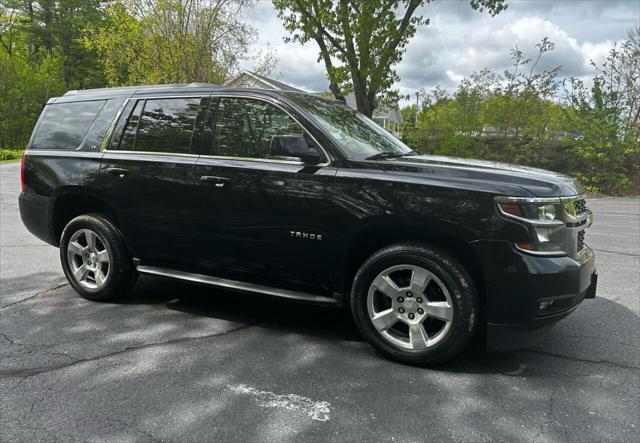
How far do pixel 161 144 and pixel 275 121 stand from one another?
110 cm

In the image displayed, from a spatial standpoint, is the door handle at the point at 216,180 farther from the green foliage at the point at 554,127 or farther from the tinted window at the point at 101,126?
the green foliage at the point at 554,127

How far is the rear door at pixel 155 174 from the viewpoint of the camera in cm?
396

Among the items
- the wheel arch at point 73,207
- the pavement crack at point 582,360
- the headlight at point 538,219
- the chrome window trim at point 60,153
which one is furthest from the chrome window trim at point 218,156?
the pavement crack at point 582,360

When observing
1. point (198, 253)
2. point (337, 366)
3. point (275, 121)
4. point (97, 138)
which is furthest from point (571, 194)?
point (97, 138)

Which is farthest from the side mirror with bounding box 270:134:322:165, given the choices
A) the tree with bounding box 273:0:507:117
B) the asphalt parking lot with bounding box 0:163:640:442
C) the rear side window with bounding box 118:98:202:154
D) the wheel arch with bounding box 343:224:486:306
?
the tree with bounding box 273:0:507:117

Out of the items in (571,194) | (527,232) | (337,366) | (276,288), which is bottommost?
(337,366)

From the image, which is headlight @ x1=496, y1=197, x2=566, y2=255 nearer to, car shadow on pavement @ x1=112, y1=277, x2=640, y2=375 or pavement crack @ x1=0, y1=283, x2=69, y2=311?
car shadow on pavement @ x1=112, y1=277, x2=640, y2=375

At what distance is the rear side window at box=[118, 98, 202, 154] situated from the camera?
4035 mm

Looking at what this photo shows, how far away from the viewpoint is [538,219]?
114 inches

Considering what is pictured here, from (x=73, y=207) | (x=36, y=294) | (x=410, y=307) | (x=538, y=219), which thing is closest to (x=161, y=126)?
(x=73, y=207)

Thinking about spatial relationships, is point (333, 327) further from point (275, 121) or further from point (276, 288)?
point (275, 121)

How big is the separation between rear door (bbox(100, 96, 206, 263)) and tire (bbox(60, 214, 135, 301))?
187 mm

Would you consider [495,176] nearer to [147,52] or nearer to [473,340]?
[473,340]

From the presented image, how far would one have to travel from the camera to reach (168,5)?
16156 millimetres
